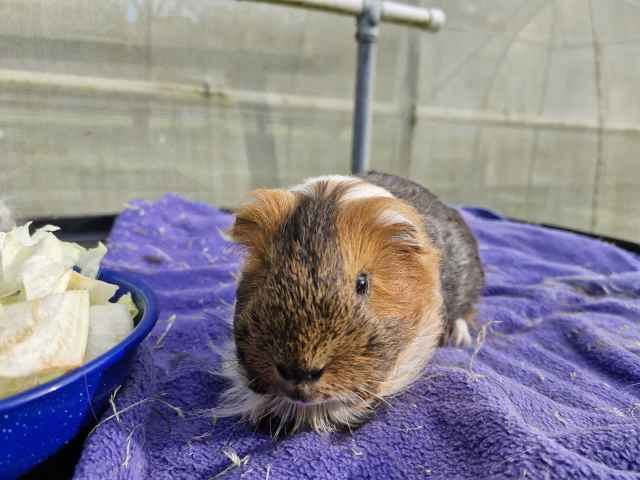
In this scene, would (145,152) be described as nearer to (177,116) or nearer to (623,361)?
(177,116)

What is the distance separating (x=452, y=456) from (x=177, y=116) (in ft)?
8.52

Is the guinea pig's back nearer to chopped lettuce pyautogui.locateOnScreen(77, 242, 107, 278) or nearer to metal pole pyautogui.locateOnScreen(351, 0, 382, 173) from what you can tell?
chopped lettuce pyautogui.locateOnScreen(77, 242, 107, 278)

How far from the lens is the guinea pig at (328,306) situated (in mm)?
906

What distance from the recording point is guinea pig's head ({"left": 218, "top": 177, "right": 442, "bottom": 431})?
0.90m

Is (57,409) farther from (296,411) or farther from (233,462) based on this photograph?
(296,411)

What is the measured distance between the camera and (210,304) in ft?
5.96

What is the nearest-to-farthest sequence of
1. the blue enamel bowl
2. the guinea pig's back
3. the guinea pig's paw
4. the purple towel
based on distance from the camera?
the blue enamel bowl, the purple towel, the guinea pig's back, the guinea pig's paw

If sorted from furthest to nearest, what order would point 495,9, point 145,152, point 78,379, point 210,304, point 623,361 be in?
point 495,9 → point 145,152 → point 210,304 → point 623,361 → point 78,379

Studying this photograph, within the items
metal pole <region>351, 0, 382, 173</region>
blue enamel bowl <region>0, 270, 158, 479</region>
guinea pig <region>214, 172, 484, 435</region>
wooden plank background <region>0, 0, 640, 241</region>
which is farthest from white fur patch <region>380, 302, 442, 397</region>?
wooden plank background <region>0, 0, 640, 241</region>

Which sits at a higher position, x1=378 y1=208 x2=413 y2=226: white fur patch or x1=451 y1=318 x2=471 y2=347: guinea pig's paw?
x1=378 y1=208 x2=413 y2=226: white fur patch

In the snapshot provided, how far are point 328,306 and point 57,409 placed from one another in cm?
53

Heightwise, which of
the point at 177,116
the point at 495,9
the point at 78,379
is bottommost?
the point at 78,379

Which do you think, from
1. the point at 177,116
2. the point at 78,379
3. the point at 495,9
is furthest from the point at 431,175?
the point at 78,379

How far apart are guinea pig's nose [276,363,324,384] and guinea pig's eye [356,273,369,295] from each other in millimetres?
193
